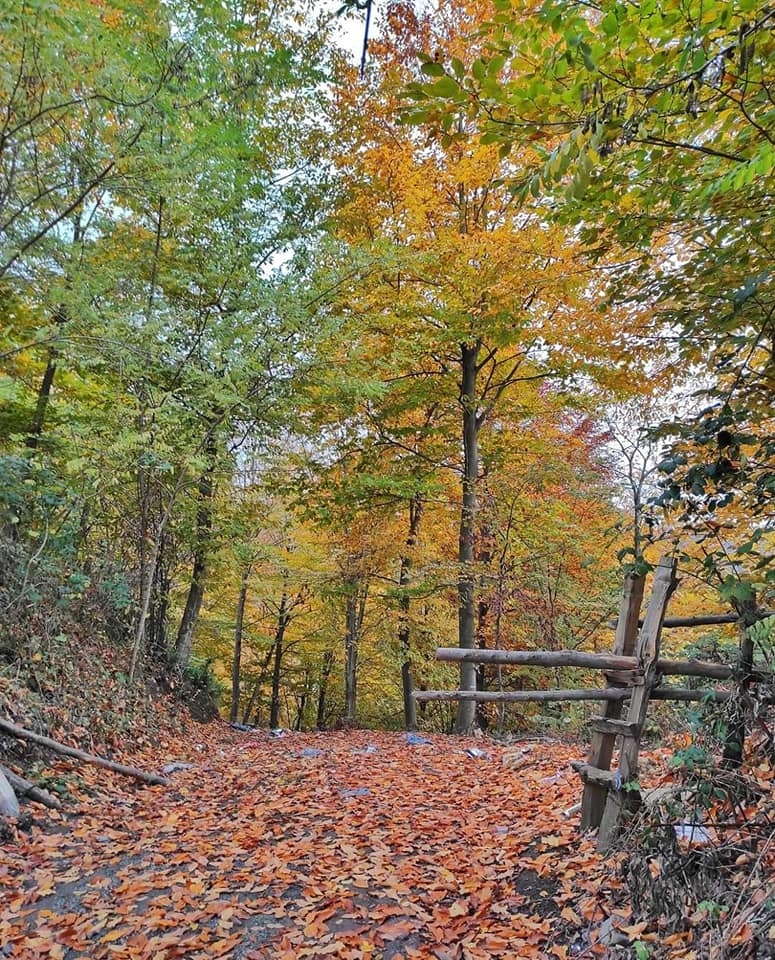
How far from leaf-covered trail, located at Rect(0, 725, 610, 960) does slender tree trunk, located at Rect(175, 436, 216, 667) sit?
13.4ft

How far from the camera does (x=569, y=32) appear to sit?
1947 mm

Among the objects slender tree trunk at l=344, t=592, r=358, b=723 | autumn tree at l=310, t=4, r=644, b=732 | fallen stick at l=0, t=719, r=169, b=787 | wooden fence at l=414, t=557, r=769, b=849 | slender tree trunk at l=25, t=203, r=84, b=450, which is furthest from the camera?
slender tree trunk at l=344, t=592, r=358, b=723

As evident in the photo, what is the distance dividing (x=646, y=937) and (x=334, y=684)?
55.7 ft

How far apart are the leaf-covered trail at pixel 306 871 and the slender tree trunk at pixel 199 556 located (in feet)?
13.4

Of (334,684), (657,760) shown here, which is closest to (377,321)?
(657,760)

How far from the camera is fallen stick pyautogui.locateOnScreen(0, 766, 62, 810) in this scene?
4621mm

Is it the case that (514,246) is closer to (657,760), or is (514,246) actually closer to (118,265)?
(118,265)

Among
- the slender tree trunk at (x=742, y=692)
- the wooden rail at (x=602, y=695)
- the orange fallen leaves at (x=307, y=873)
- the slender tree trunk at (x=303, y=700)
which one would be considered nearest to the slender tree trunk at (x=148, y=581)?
the orange fallen leaves at (x=307, y=873)

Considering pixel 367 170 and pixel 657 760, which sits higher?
pixel 367 170

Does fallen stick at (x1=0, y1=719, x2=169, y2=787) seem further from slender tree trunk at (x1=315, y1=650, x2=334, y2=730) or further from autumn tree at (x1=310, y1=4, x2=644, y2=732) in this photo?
slender tree trunk at (x1=315, y1=650, x2=334, y2=730)

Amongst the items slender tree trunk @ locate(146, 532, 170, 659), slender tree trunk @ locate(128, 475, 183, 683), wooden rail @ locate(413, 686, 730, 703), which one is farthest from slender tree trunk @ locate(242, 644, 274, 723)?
wooden rail @ locate(413, 686, 730, 703)

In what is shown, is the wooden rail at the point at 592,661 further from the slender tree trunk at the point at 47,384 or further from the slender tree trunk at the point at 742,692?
the slender tree trunk at the point at 47,384

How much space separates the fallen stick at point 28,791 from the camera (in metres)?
4.62

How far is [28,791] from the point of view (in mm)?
4648
